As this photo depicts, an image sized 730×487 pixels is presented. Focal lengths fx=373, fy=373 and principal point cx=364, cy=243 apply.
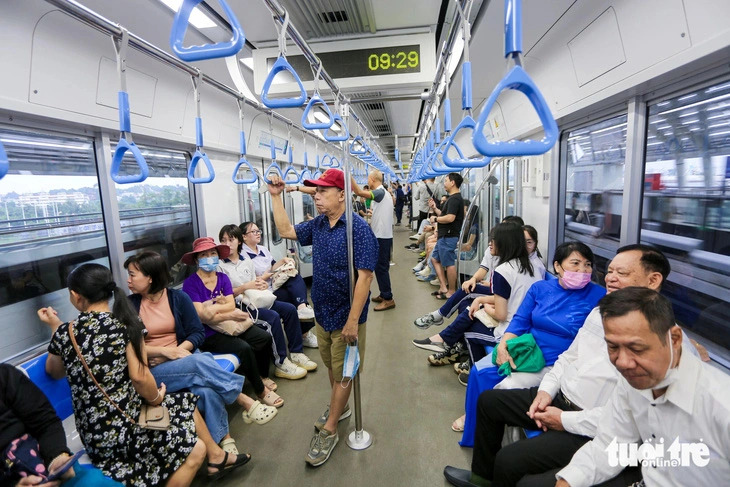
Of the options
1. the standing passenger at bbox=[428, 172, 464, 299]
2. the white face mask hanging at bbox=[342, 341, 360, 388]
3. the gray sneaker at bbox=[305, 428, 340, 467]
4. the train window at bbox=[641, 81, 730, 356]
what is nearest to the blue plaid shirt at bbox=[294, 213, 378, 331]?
the white face mask hanging at bbox=[342, 341, 360, 388]

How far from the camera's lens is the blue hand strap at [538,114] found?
3.98 ft

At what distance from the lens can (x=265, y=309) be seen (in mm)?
3883

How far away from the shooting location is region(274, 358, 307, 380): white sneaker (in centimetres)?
366

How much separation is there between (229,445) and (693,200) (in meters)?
3.39

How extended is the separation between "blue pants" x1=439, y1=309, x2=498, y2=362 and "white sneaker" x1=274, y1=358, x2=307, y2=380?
4.74 feet

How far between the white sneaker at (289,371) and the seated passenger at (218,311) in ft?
0.53

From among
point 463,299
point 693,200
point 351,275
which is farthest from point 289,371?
point 693,200

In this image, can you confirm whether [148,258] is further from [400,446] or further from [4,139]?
[400,446]

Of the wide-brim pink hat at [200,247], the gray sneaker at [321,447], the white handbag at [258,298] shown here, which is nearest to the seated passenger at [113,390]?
the gray sneaker at [321,447]

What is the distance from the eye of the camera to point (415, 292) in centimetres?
653

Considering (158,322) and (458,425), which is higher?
(158,322)

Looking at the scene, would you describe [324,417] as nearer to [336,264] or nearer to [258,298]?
[336,264]

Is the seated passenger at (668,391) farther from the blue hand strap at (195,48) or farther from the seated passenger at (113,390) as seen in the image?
the seated passenger at (113,390)

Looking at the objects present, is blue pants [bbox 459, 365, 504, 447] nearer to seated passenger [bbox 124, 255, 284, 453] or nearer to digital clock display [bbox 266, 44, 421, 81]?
seated passenger [bbox 124, 255, 284, 453]
